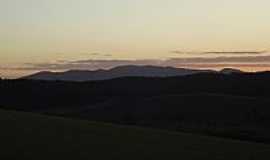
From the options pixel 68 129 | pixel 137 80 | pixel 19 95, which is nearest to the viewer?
pixel 68 129

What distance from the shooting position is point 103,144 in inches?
632

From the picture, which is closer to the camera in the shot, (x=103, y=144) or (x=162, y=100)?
(x=103, y=144)

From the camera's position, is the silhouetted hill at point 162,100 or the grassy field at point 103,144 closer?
the grassy field at point 103,144

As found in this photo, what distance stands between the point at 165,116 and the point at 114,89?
1245 inches

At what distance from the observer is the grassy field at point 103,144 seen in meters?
14.5

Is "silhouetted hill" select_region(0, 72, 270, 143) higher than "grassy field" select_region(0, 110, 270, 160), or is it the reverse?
"grassy field" select_region(0, 110, 270, 160)

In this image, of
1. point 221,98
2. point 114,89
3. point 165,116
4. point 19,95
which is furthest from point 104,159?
point 114,89

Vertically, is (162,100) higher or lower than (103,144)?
lower

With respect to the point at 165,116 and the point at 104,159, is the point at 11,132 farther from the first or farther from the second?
Answer: the point at 165,116

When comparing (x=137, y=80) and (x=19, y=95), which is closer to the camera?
(x=19, y=95)

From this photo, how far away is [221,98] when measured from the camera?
4509 cm

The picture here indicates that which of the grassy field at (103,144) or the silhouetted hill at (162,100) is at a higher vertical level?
the grassy field at (103,144)

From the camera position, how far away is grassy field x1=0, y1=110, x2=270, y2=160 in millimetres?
14482

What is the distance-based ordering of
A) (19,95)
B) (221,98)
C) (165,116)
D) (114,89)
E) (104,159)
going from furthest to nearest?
(114,89) < (19,95) < (221,98) < (165,116) < (104,159)
